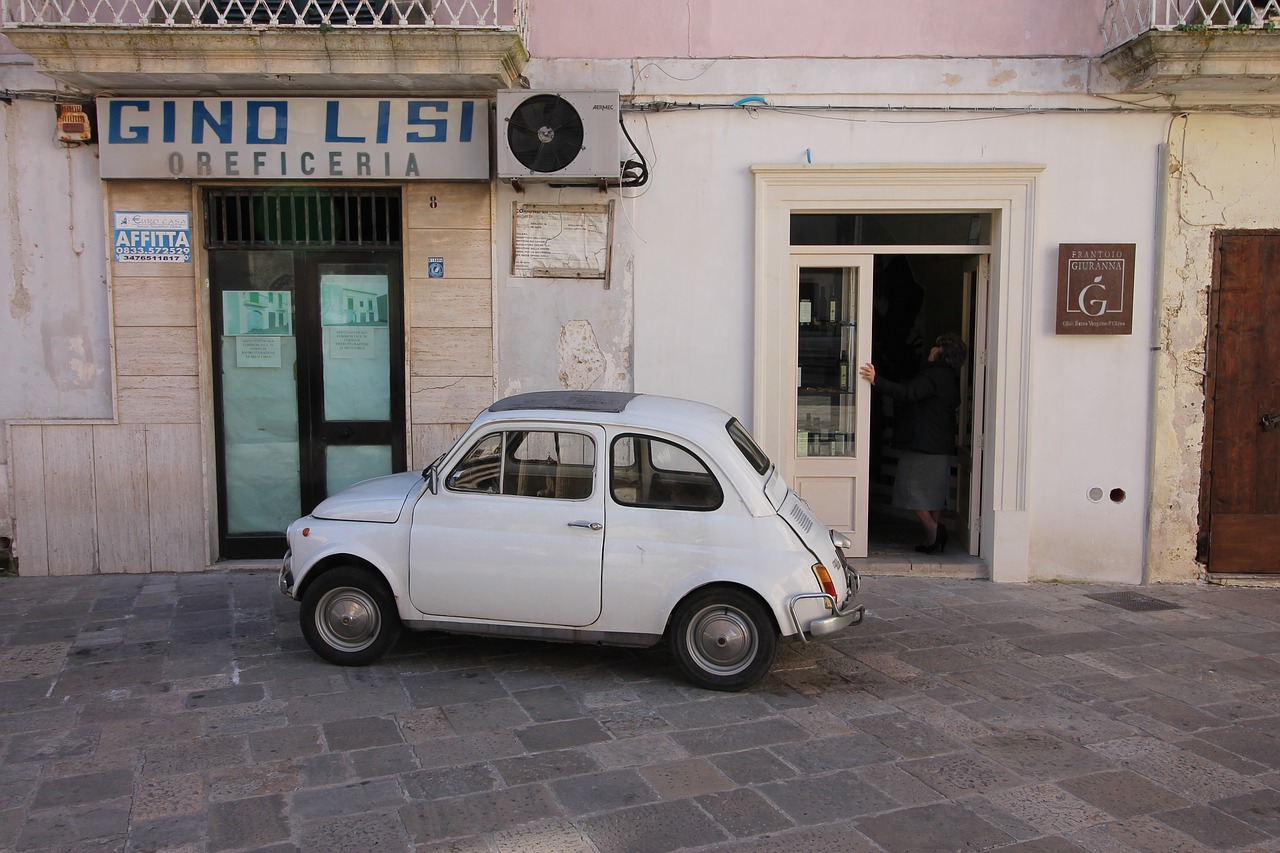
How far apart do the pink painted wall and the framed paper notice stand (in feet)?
4.34

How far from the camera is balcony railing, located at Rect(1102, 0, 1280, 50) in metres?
7.25

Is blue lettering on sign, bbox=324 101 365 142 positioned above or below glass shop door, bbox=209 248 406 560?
above

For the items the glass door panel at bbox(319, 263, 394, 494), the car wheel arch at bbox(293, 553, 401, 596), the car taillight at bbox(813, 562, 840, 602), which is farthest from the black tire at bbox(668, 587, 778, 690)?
the glass door panel at bbox(319, 263, 394, 494)

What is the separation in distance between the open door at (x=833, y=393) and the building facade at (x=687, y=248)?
0.09 meters

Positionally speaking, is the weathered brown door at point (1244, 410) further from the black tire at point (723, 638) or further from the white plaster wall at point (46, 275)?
the white plaster wall at point (46, 275)

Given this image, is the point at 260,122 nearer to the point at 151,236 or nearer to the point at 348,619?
the point at 151,236

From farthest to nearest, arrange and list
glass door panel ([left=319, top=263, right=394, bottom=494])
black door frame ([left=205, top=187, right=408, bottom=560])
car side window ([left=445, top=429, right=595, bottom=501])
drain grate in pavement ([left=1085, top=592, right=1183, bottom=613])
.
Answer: glass door panel ([left=319, top=263, right=394, bottom=494]) < black door frame ([left=205, top=187, right=408, bottom=560]) < drain grate in pavement ([left=1085, top=592, right=1183, bottom=613]) < car side window ([left=445, top=429, right=595, bottom=501])

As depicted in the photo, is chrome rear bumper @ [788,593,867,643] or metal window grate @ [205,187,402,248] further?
metal window grate @ [205,187,402,248]

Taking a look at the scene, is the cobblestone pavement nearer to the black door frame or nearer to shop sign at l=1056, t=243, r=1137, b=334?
the black door frame

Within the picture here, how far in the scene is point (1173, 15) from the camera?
7.71 meters

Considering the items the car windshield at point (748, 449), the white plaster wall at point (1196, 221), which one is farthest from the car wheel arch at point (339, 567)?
the white plaster wall at point (1196, 221)

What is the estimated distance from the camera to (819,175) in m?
7.91

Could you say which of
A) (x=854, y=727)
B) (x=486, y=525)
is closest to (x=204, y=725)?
(x=486, y=525)

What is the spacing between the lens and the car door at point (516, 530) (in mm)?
5375
